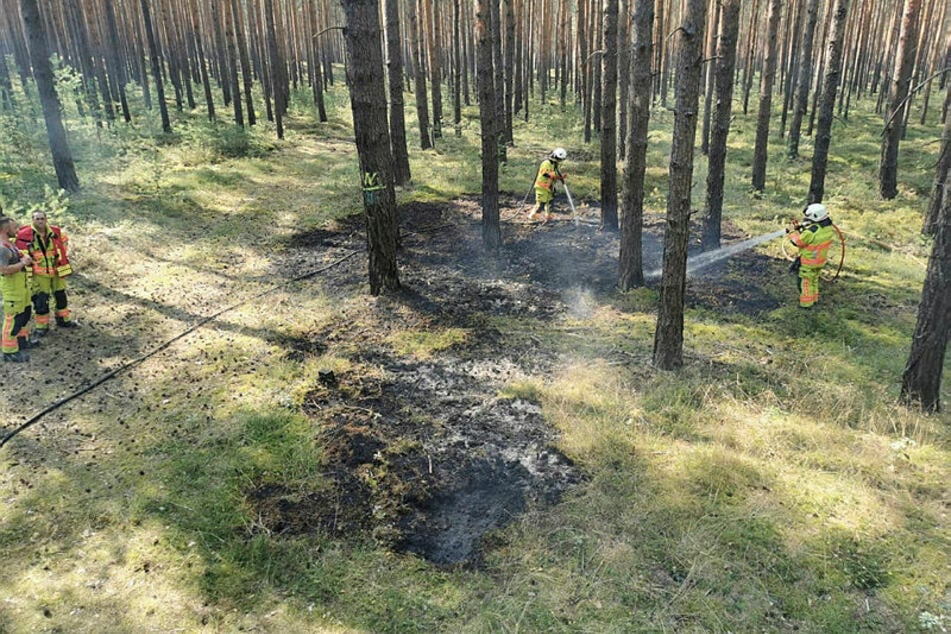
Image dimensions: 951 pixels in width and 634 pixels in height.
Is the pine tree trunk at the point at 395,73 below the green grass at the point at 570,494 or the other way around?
the other way around

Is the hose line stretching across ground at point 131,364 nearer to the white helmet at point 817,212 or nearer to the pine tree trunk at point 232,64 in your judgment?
the white helmet at point 817,212

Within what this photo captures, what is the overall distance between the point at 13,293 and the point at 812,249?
33.8 ft

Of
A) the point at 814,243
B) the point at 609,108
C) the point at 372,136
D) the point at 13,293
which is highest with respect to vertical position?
the point at 609,108

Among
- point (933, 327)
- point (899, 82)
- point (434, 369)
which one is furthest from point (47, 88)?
point (899, 82)

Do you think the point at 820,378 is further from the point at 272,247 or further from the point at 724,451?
the point at 272,247

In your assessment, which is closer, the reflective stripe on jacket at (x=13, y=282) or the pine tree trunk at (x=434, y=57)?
the reflective stripe on jacket at (x=13, y=282)

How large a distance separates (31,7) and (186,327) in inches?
326

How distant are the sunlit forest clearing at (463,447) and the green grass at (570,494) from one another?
0.02 metres

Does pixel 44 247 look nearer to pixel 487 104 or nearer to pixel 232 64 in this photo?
pixel 487 104

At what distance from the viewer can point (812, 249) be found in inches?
341

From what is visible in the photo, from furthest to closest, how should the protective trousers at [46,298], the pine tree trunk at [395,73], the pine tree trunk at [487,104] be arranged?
1. the pine tree trunk at [395,73]
2. the pine tree trunk at [487,104]
3. the protective trousers at [46,298]

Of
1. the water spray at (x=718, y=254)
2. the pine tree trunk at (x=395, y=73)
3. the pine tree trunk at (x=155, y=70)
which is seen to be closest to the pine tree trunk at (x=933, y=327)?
the water spray at (x=718, y=254)

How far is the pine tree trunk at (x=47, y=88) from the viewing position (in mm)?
11508

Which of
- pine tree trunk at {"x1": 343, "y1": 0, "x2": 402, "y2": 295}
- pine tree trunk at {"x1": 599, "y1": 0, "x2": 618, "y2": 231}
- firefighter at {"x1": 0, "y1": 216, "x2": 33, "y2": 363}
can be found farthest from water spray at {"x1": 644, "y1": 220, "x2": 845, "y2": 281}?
firefighter at {"x1": 0, "y1": 216, "x2": 33, "y2": 363}
